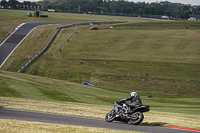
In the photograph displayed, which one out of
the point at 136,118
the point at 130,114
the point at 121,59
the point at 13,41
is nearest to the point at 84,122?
the point at 130,114

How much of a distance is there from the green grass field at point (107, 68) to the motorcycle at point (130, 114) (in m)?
5.27

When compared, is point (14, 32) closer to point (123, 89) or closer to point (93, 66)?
point (93, 66)

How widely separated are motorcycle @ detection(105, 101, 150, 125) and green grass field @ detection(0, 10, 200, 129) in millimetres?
5271

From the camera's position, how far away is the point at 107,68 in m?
64.1

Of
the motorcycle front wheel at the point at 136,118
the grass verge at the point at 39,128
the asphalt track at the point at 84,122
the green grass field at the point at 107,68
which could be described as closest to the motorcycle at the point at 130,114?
the motorcycle front wheel at the point at 136,118

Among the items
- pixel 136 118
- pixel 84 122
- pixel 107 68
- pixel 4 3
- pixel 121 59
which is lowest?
pixel 107 68

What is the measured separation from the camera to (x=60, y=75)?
61438 millimetres

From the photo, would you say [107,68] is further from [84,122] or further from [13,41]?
[84,122]

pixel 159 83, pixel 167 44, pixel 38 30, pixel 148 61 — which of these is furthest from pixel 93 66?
pixel 38 30

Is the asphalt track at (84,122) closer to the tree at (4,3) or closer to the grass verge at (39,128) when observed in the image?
the grass verge at (39,128)

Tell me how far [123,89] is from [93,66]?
14.5 metres

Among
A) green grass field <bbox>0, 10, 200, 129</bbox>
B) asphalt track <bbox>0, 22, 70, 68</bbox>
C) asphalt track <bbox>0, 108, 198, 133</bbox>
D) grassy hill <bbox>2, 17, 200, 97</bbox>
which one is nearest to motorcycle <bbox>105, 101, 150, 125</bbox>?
asphalt track <bbox>0, 108, 198, 133</bbox>

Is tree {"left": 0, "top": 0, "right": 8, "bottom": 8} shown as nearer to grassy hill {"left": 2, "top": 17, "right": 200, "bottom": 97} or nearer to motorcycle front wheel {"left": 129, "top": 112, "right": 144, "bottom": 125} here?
grassy hill {"left": 2, "top": 17, "right": 200, "bottom": 97}

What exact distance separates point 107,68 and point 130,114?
47112 millimetres
